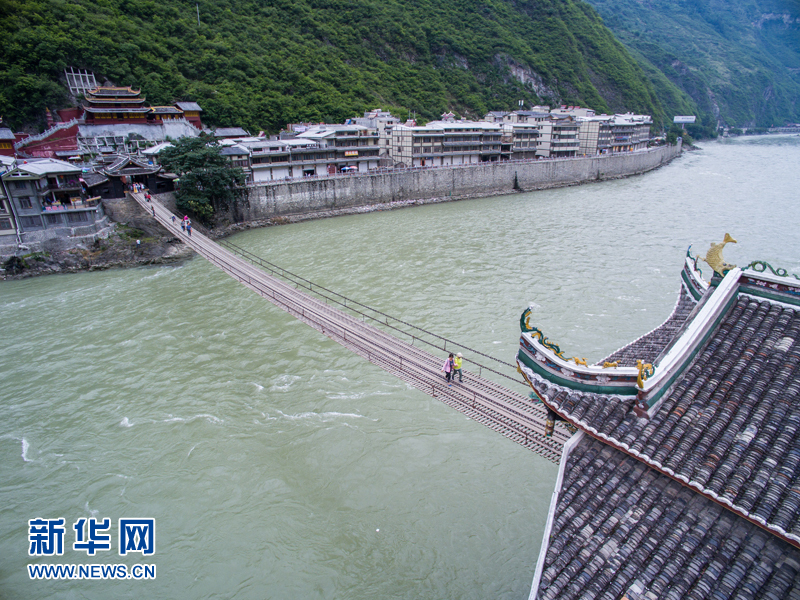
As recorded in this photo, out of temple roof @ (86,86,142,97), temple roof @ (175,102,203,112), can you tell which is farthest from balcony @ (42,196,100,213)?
temple roof @ (175,102,203,112)

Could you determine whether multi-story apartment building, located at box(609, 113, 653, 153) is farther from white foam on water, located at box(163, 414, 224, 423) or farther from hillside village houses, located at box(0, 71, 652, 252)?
white foam on water, located at box(163, 414, 224, 423)

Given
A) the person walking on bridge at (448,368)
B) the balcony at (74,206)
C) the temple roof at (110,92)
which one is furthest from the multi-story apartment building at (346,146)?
the person walking on bridge at (448,368)

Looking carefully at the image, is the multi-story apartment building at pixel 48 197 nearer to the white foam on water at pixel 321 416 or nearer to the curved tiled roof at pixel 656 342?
the white foam on water at pixel 321 416

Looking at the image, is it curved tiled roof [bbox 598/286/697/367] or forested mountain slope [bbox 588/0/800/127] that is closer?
curved tiled roof [bbox 598/286/697/367]

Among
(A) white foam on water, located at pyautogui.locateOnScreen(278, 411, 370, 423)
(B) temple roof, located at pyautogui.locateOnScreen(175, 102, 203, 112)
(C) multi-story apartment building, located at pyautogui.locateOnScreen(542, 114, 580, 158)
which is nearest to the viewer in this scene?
(A) white foam on water, located at pyautogui.locateOnScreen(278, 411, 370, 423)

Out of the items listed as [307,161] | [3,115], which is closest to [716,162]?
[307,161]

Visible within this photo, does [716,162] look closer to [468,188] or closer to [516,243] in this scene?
[468,188]
